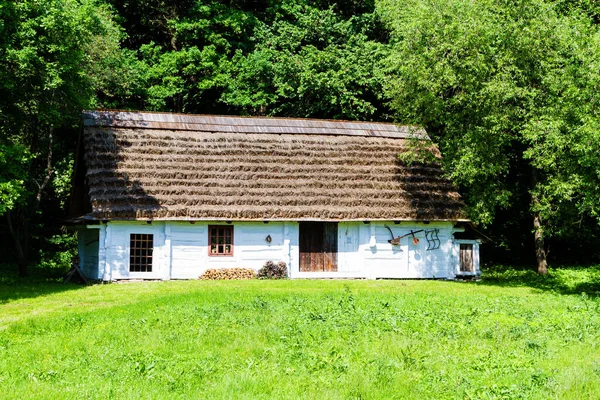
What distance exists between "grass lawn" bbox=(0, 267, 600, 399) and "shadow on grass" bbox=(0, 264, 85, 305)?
1.58m

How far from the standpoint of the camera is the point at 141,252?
22484 millimetres

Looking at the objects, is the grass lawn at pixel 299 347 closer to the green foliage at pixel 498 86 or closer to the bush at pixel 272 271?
the green foliage at pixel 498 86

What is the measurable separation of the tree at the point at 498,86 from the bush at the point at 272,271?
6637mm

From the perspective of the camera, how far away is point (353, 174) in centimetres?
2484

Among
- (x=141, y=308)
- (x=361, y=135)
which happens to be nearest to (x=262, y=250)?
(x=361, y=135)

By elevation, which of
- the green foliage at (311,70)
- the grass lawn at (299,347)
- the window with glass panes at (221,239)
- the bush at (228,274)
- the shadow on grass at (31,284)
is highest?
the green foliage at (311,70)

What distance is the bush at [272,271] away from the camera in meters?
23.0

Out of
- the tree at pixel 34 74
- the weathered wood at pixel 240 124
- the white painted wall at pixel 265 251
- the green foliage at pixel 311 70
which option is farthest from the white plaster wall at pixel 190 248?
the green foliage at pixel 311 70

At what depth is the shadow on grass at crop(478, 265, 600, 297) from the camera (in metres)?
21.0

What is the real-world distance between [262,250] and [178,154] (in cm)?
461

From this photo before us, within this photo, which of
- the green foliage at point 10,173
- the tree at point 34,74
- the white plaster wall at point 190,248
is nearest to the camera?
the green foliage at point 10,173

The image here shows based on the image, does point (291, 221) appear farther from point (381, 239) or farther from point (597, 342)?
point (597, 342)

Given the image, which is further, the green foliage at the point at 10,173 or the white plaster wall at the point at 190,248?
the white plaster wall at the point at 190,248

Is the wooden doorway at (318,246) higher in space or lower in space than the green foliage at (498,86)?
lower
